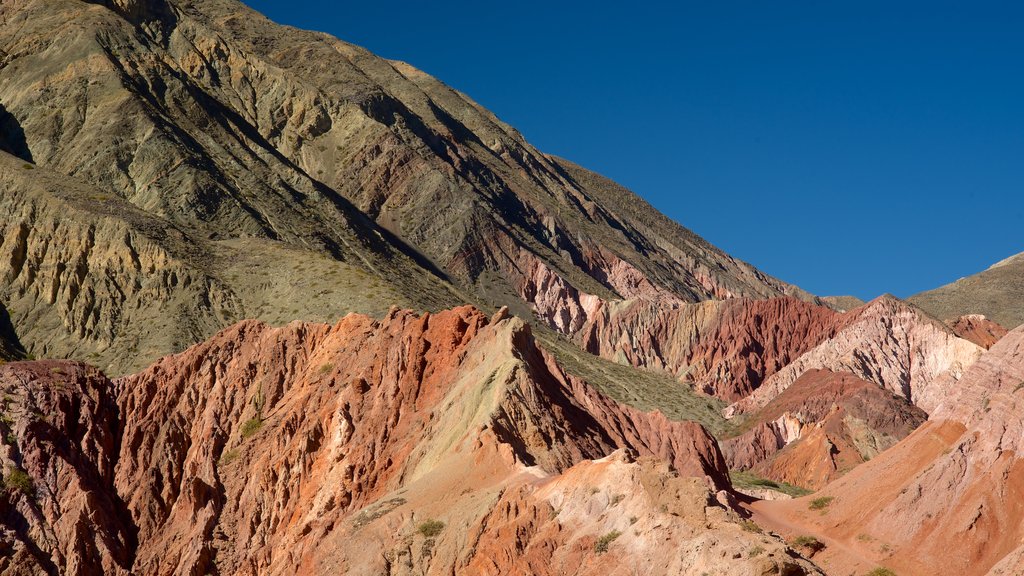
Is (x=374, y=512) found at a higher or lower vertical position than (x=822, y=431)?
lower

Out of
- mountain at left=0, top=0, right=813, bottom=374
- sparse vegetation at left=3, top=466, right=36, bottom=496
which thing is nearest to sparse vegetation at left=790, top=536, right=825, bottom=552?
sparse vegetation at left=3, top=466, right=36, bottom=496

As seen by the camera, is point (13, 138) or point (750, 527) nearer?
point (750, 527)

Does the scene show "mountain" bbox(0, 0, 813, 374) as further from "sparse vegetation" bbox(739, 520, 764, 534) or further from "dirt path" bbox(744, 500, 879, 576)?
"sparse vegetation" bbox(739, 520, 764, 534)

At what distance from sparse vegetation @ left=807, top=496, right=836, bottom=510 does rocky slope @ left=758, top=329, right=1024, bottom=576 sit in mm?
194

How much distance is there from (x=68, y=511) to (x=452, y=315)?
2062 centimetres

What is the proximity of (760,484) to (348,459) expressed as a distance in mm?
33464

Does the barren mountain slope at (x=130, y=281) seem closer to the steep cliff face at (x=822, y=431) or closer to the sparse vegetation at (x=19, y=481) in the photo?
the sparse vegetation at (x=19, y=481)

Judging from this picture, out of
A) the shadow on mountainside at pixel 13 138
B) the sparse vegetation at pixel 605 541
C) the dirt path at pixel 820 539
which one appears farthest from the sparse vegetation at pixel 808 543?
the shadow on mountainside at pixel 13 138

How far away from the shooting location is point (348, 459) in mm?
64250

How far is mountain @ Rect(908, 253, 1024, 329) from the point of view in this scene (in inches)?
6383

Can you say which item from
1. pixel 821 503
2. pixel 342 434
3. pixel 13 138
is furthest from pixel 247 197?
pixel 821 503

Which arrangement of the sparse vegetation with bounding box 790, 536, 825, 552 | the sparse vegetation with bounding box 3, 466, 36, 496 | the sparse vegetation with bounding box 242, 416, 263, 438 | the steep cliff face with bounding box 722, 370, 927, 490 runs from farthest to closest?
the steep cliff face with bounding box 722, 370, 927, 490 → the sparse vegetation with bounding box 242, 416, 263, 438 → the sparse vegetation with bounding box 3, 466, 36, 496 → the sparse vegetation with bounding box 790, 536, 825, 552

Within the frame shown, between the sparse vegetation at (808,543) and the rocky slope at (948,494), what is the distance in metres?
0.67

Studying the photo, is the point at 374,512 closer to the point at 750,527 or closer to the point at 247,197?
the point at 750,527
